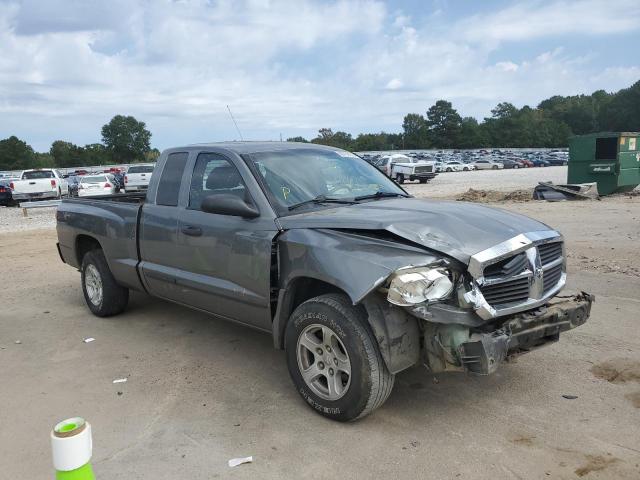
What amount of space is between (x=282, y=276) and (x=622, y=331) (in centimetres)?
334

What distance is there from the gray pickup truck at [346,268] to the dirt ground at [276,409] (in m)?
0.39

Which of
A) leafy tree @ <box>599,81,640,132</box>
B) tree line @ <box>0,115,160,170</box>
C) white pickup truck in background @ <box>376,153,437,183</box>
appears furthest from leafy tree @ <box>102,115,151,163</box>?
leafy tree @ <box>599,81,640,132</box>

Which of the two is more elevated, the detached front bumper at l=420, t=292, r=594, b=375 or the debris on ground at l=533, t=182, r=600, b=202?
the detached front bumper at l=420, t=292, r=594, b=375

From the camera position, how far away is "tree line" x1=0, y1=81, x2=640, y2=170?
107 meters

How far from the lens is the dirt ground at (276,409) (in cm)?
333

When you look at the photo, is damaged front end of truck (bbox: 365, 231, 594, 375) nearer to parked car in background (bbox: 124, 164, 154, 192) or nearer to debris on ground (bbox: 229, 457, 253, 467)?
debris on ground (bbox: 229, 457, 253, 467)

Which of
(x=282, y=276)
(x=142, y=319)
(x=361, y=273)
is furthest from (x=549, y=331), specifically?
(x=142, y=319)

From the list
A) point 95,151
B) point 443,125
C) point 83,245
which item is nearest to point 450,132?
point 443,125

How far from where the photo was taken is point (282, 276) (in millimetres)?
4113

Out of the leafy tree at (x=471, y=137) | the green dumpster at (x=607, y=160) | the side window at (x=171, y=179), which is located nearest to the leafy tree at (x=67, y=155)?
the leafy tree at (x=471, y=137)

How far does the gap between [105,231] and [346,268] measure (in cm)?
354

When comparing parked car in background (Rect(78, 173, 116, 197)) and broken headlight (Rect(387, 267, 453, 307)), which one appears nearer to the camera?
broken headlight (Rect(387, 267, 453, 307))

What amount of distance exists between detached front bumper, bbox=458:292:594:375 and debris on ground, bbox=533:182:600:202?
48.0ft

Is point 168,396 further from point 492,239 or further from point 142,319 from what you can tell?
point 492,239
